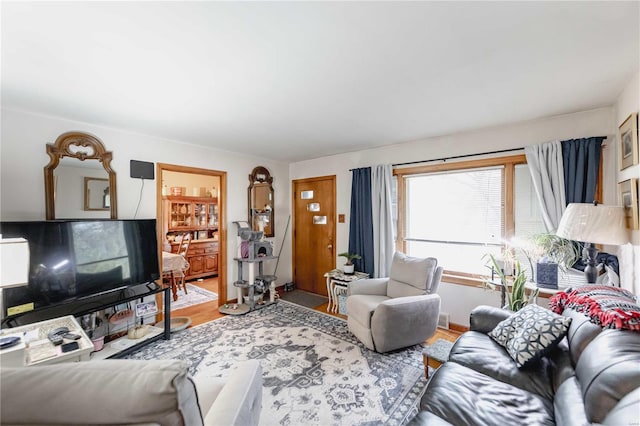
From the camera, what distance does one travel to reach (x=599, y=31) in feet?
4.62

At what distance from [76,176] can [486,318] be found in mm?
4116

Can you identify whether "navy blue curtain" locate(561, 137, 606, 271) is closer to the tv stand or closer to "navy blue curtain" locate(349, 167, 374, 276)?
"navy blue curtain" locate(349, 167, 374, 276)

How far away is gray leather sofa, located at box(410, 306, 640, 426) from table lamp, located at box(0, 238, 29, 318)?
7.27 ft

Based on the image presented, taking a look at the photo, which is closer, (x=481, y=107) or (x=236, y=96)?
(x=236, y=96)

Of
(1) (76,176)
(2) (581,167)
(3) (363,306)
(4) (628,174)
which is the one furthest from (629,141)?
(1) (76,176)

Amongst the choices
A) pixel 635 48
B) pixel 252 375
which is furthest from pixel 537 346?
pixel 635 48

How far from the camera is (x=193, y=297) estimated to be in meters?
4.63

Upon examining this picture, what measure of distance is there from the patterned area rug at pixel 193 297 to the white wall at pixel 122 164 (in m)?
0.71

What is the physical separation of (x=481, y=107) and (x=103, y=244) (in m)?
3.79

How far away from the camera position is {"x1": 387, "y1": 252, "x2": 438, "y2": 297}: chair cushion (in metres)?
2.95

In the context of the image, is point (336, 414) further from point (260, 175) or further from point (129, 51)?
point (260, 175)

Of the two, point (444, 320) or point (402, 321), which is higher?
point (402, 321)

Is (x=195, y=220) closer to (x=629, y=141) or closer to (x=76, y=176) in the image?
(x=76, y=176)

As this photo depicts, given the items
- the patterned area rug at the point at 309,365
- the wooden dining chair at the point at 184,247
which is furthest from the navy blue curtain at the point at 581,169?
the wooden dining chair at the point at 184,247
